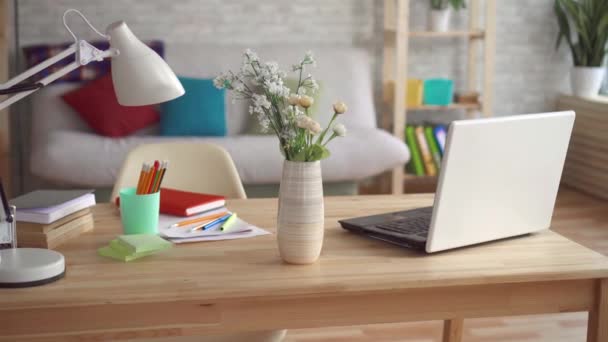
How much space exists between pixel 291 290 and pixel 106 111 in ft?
10.4

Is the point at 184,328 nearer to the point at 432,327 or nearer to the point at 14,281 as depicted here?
the point at 14,281

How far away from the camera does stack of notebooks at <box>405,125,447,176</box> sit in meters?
4.88

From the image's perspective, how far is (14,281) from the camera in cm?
140

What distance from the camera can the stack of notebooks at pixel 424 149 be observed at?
488 centimetres

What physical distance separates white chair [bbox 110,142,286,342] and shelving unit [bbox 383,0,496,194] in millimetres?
2441

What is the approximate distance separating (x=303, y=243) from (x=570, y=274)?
500mm

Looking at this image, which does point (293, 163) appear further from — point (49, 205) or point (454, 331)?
point (454, 331)

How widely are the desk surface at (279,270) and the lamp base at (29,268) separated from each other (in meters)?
0.02

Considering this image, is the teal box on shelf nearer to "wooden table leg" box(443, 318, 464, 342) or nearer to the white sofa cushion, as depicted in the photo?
the white sofa cushion

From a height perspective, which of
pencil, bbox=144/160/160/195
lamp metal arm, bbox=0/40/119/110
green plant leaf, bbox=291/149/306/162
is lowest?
pencil, bbox=144/160/160/195

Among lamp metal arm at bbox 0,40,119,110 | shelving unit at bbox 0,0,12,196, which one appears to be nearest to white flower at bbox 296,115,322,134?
lamp metal arm at bbox 0,40,119,110

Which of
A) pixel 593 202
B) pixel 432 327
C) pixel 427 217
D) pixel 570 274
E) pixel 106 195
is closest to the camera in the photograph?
pixel 570 274

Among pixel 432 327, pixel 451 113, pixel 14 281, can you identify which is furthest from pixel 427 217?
pixel 451 113

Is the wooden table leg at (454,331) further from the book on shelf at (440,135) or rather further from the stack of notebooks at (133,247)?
the book on shelf at (440,135)
